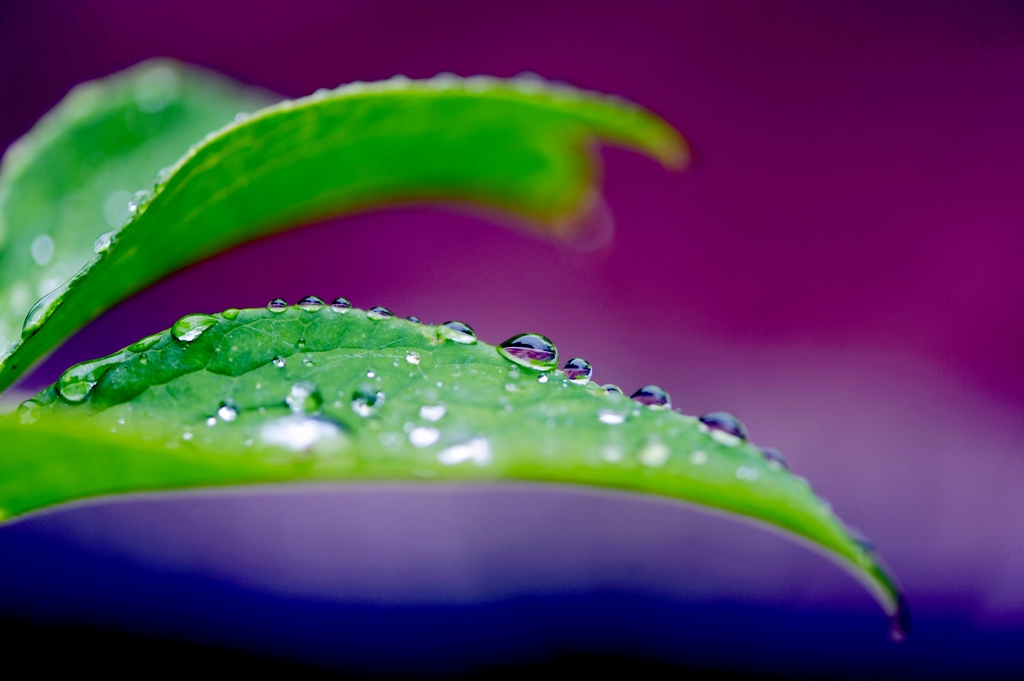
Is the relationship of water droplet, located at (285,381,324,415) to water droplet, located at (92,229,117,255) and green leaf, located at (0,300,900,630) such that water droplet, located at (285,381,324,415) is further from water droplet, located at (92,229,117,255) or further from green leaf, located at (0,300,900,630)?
water droplet, located at (92,229,117,255)

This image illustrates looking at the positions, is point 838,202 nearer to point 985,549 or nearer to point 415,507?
point 985,549

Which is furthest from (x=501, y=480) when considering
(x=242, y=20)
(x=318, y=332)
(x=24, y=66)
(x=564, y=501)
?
(x=24, y=66)

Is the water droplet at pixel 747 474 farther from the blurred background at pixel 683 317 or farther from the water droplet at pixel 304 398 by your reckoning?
the blurred background at pixel 683 317

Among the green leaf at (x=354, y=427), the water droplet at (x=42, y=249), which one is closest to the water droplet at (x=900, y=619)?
the green leaf at (x=354, y=427)

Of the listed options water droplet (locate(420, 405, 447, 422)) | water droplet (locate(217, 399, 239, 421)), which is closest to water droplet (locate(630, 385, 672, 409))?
water droplet (locate(420, 405, 447, 422))

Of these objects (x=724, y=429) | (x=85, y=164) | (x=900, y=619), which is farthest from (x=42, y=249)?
(x=900, y=619)

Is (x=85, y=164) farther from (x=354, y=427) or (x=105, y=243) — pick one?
(x=354, y=427)

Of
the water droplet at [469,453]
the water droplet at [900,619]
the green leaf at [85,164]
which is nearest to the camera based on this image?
the water droplet at [469,453]
